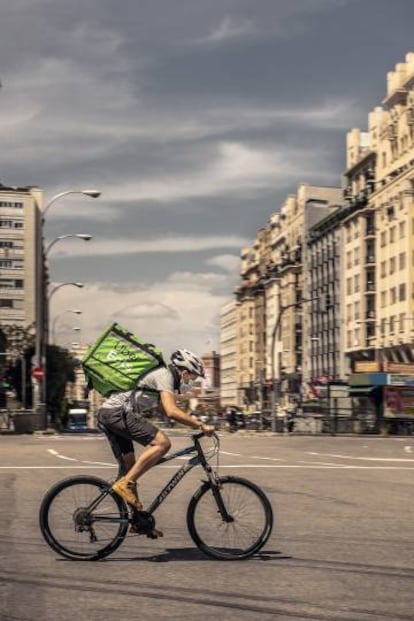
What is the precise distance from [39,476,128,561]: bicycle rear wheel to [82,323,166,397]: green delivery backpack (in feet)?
2.47

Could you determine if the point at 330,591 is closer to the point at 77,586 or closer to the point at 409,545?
the point at 77,586

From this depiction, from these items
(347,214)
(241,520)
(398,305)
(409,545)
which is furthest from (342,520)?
(347,214)

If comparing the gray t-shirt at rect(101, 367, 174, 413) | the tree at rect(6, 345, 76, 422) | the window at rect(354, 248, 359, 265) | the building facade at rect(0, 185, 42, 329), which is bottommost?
the gray t-shirt at rect(101, 367, 174, 413)

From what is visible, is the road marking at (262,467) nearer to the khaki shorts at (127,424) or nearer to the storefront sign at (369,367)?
the khaki shorts at (127,424)

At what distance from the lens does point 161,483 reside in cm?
1628

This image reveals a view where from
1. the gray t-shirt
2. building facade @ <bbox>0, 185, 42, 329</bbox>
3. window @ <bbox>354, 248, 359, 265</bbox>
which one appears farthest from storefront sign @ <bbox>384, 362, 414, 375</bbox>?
building facade @ <bbox>0, 185, 42, 329</bbox>

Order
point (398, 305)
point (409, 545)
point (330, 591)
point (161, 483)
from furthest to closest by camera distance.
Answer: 1. point (398, 305)
2. point (161, 483)
3. point (409, 545)
4. point (330, 591)

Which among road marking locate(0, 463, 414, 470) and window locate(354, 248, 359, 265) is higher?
window locate(354, 248, 359, 265)

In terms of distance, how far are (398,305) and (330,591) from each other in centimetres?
8835

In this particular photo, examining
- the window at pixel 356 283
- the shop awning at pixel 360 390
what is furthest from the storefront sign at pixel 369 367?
the window at pixel 356 283

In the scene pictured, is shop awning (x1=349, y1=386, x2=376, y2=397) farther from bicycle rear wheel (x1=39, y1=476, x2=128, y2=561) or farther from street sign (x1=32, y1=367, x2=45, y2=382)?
bicycle rear wheel (x1=39, y1=476, x2=128, y2=561)

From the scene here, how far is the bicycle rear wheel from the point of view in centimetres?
850

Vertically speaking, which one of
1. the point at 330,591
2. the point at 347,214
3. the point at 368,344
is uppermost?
the point at 347,214

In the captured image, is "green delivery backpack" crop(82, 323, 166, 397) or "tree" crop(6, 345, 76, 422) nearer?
"green delivery backpack" crop(82, 323, 166, 397)
